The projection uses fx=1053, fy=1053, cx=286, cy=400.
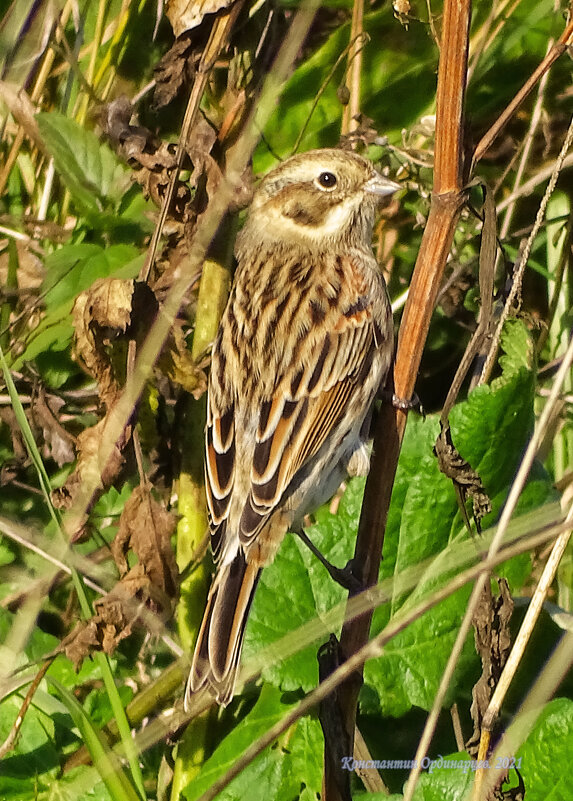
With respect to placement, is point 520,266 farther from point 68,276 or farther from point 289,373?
point 68,276

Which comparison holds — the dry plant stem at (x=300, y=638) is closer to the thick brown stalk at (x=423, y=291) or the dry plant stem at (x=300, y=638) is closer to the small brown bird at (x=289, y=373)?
the thick brown stalk at (x=423, y=291)

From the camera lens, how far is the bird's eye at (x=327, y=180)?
2.90 meters

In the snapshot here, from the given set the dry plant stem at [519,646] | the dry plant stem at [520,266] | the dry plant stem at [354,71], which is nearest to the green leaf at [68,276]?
the dry plant stem at [354,71]

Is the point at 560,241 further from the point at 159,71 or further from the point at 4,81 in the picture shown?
the point at 4,81

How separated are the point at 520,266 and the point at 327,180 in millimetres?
890

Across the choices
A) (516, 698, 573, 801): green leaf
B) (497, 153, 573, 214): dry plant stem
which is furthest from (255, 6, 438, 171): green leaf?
(516, 698, 573, 801): green leaf

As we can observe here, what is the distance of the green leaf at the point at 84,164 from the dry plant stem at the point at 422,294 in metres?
1.28

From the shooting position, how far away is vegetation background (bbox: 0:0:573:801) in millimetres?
2471

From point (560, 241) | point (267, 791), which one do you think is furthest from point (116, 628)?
point (560, 241)

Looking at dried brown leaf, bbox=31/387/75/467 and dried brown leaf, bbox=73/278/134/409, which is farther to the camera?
dried brown leaf, bbox=31/387/75/467

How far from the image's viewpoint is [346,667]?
181 centimetres

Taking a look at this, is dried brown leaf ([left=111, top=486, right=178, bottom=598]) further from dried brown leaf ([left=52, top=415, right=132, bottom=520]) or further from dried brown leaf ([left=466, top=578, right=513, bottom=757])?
dried brown leaf ([left=466, top=578, right=513, bottom=757])

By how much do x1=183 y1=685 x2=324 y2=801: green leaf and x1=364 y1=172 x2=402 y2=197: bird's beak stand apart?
135 cm

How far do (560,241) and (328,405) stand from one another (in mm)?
1299
